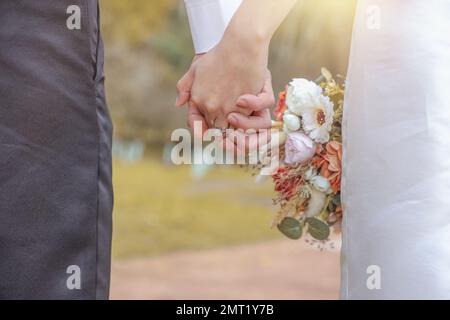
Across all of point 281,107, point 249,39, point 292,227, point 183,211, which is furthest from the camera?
point 183,211

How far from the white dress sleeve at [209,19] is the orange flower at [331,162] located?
40 cm

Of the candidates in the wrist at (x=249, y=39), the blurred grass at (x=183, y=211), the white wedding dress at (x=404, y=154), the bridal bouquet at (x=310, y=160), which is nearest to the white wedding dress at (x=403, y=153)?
the white wedding dress at (x=404, y=154)

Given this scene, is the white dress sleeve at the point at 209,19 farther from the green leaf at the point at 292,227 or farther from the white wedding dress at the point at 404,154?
the green leaf at the point at 292,227

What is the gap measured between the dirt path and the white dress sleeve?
4657mm

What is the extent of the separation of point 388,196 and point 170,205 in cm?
991

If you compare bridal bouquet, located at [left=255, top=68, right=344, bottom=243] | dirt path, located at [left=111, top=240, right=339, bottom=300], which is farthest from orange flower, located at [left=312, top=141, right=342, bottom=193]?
dirt path, located at [left=111, top=240, right=339, bottom=300]

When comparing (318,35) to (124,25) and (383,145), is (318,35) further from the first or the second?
(383,145)

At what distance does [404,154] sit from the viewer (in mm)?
1822

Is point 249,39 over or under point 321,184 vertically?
over

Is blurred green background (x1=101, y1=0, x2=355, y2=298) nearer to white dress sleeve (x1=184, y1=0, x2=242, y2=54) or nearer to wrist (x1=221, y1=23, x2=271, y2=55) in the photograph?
white dress sleeve (x1=184, y1=0, x2=242, y2=54)

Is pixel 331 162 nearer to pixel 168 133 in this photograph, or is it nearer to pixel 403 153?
pixel 403 153

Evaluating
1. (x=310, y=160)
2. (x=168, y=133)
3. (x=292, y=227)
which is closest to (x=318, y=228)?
(x=292, y=227)

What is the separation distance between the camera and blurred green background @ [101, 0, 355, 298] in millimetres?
9922
